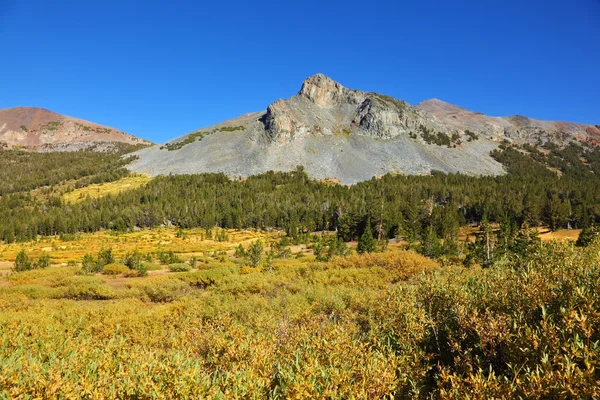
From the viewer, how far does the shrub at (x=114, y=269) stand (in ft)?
156

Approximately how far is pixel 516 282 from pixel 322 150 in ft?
611

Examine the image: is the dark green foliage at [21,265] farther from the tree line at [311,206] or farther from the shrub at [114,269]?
the tree line at [311,206]

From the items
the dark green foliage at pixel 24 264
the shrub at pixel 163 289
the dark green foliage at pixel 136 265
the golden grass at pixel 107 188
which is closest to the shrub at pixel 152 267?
the dark green foliage at pixel 136 265

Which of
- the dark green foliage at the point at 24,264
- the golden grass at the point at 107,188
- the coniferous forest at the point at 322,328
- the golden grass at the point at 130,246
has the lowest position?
the golden grass at the point at 130,246

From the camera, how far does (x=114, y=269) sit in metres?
47.8

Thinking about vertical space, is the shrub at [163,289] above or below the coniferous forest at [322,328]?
below

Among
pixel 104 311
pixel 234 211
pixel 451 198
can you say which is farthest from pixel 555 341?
pixel 451 198

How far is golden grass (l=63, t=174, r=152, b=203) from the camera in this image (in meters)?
163

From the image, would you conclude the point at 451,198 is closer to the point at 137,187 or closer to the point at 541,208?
the point at 541,208

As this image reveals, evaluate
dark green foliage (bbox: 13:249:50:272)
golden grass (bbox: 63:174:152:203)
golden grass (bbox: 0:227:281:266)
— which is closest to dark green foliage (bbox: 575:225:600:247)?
golden grass (bbox: 0:227:281:266)

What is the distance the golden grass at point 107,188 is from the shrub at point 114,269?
125m

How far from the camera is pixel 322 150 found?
636 feet

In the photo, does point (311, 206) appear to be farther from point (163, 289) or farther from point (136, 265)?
point (163, 289)

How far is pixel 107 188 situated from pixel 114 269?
151 metres
